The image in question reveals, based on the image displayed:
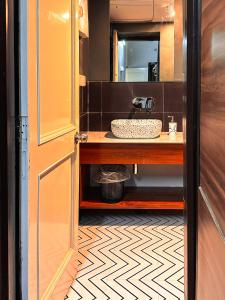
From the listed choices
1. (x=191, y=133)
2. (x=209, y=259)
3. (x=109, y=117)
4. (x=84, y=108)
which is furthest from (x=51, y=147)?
(x=109, y=117)

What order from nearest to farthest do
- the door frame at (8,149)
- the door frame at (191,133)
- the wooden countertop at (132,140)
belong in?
the door frame at (191,133) < the door frame at (8,149) < the wooden countertop at (132,140)

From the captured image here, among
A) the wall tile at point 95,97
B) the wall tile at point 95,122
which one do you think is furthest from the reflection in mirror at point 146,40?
the wall tile at point 95,122

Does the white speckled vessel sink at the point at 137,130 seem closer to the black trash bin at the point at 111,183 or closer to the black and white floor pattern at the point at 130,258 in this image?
the black trash bin at the point at 111,183

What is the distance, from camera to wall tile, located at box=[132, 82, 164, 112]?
12.4ft

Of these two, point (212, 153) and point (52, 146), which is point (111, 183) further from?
point (212, 153)

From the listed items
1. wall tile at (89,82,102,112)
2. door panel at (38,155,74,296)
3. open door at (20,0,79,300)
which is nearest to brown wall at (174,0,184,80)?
wall tile at (89,82,102,112)

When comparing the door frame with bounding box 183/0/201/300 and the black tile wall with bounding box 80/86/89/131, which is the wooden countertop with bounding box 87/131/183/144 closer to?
the black tile wall with bounding box 80/86/89/131

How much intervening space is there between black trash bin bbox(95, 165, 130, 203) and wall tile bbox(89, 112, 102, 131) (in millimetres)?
563

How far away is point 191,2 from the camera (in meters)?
1.12

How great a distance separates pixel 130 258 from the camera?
2646 mm

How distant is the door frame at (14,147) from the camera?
1.13 meters

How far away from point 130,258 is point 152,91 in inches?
70.5

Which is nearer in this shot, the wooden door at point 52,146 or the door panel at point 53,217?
the wooden door at point 52,146

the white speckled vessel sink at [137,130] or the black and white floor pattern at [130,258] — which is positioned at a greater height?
the white speckled vessel sink at [137,130]
